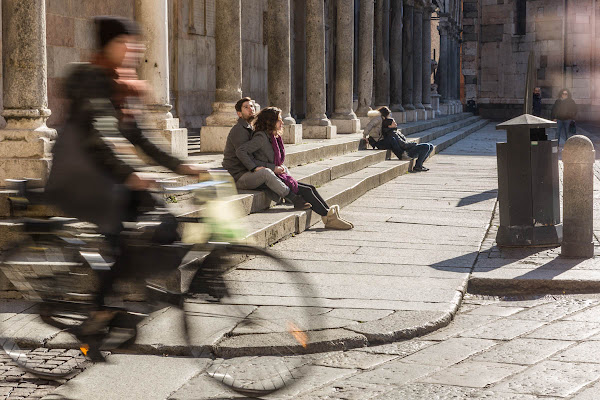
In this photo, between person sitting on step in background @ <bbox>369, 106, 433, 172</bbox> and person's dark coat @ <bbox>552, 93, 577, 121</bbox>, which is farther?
person's dark coat @ <bbox>552, 93, 577, 121</bbox>

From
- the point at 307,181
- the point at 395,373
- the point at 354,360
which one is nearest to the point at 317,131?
the point at 307,181

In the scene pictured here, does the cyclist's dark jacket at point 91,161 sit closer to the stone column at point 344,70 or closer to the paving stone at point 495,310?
the paving stone at point 495,310

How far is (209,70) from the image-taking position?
58.3 ft

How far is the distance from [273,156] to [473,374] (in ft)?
16.1

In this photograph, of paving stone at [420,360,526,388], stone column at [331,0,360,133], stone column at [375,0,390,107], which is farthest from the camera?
stone column at [375,0,390,107]

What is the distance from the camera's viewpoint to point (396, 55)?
87.4ft

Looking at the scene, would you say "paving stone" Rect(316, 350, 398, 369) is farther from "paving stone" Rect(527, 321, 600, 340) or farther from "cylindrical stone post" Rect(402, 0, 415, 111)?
"cylindrical stone post" Rect(402, 0, 415, 111)

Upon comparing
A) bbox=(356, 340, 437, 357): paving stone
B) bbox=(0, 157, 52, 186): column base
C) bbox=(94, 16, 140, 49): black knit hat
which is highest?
bbox=(94, 16, 140, 49): black knit hat

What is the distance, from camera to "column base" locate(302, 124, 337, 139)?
16609 mm

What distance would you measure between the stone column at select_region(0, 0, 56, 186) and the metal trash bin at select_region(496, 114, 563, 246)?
393 cm

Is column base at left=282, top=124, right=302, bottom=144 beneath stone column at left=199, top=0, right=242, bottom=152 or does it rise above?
beneath

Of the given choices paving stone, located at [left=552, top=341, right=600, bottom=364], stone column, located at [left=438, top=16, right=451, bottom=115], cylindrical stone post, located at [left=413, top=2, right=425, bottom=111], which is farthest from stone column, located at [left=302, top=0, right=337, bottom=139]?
stone column, located at [left=438, top=16, right=451, bottom=115]

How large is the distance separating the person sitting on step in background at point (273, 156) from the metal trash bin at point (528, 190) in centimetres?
176

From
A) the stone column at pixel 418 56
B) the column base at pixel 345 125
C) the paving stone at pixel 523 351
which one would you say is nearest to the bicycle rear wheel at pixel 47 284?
the paving stone at pixel 523 351
